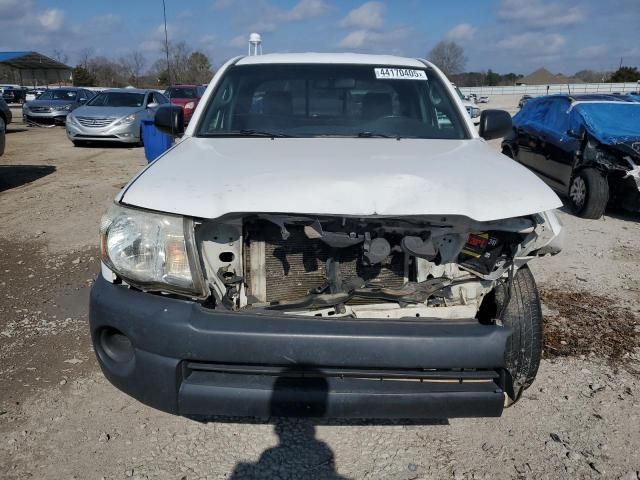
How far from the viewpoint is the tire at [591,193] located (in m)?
6.55

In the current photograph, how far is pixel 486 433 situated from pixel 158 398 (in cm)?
158

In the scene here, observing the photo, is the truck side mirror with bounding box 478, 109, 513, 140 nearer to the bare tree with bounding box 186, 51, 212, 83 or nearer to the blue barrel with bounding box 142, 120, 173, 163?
the blue barrel with bounding box 142, 120, 173, 163

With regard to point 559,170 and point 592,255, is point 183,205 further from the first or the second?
point 559,170

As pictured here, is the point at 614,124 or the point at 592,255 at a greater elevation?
the point at 614,124

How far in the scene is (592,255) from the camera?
212 inches

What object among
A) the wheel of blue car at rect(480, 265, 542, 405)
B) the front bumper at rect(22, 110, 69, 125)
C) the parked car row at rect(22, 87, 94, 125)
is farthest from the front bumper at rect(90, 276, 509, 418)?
the front bumper at rect(22, 110, 69, 125)

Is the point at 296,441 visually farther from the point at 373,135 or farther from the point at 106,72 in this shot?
the point at 106,72

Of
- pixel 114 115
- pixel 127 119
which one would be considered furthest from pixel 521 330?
pixel 114 115

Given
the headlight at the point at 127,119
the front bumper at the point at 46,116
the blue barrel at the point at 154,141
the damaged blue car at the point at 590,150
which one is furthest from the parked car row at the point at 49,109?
the damaged blue car at the point at 590,150

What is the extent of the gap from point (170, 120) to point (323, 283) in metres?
2.01

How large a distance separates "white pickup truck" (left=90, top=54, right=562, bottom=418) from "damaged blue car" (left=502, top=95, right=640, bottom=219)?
4637 millimetres

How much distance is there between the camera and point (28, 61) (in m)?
47.3

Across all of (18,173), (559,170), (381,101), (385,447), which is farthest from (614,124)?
(18,173)

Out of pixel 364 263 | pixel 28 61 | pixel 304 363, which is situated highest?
pixel 28 61
